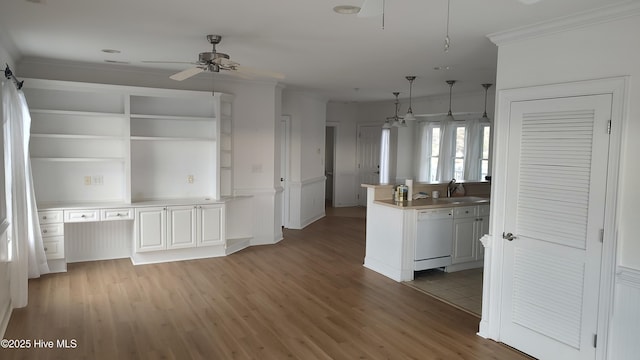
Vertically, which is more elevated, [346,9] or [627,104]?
[346,9]

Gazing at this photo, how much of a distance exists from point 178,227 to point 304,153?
10.9 feet

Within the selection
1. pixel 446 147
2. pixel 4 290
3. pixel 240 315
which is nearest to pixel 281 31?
pixel 240 315

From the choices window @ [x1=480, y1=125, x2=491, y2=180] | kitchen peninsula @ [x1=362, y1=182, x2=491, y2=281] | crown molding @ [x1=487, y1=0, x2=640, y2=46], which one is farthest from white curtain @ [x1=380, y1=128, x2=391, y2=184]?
crown molding @ [x1=487, y1=0, x2=640, y2=46]

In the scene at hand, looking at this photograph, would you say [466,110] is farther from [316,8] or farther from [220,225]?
[316,8]

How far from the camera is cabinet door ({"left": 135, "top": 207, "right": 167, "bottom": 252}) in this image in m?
5.78

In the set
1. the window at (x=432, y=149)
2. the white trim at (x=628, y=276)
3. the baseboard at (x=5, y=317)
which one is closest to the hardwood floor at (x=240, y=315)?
the baseboard at (x=5, y=317)

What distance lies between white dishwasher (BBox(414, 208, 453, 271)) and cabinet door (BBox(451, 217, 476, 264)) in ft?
0.30

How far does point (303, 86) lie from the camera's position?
24.6ft

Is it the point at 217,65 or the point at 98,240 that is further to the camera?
the point at 98,240

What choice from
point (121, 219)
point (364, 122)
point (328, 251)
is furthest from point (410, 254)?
point (364, 122)

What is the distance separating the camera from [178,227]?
5996 mm

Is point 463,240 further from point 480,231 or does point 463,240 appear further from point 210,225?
point 210,225

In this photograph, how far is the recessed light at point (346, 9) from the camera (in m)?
3.16

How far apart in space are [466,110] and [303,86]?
304 centimetres
